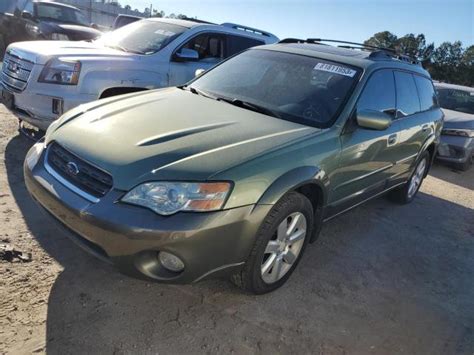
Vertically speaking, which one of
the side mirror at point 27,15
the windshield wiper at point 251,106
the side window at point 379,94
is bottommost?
the side mirror at point 27,15

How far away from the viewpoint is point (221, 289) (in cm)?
314

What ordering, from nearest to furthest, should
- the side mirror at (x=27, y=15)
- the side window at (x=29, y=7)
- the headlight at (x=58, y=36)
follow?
the headlight at (x=58, y=36) < the side mirror at (x=27, y=15) < the side window at (x=29, y=7)

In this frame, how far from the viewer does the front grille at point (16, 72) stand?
16.0 feet

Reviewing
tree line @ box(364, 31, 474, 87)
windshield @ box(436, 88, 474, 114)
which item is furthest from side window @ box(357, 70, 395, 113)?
tree line @ box(364, 31, 474, 87)

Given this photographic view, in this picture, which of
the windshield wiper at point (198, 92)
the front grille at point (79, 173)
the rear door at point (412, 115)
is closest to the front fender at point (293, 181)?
the front grille at point (79, 173)

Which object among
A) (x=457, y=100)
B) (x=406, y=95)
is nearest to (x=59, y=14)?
(x=457, y=100)

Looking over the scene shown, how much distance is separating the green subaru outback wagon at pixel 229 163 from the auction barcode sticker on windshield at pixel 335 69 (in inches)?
0.6

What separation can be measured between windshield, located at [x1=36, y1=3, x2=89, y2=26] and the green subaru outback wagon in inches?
404

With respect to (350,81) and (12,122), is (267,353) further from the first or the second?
(12,122)

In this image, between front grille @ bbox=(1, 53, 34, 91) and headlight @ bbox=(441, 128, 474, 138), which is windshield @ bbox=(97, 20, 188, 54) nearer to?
front grille @ bbox=(1, 53, 34, 91)

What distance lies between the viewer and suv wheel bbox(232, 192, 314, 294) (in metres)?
2.82

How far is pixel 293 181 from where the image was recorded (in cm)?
289

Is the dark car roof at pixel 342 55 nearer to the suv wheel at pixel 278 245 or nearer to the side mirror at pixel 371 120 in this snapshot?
the side mirror at pixel 371 120

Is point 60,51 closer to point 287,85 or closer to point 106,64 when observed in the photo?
point 106,64
